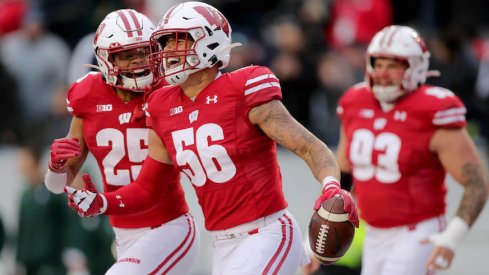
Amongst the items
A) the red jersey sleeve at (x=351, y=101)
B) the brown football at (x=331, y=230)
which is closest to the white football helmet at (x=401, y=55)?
the red jersey sleeve at (x=351, y=101)

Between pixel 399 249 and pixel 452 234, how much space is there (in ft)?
1.15

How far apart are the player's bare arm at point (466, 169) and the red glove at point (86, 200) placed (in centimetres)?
199

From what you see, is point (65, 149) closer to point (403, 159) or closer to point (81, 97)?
Answer: point (81, 97)

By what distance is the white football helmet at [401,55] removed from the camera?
7543mm

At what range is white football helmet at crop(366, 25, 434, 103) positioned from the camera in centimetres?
754

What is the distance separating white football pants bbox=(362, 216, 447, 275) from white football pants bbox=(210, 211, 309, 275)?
39.1 inches

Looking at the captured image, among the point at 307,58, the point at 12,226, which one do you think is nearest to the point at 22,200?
the point at 12,226

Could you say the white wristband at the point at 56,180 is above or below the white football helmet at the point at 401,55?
below

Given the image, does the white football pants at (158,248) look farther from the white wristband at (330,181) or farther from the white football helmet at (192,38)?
the white wristband at (330,181)

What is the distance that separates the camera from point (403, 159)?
24.3 ft

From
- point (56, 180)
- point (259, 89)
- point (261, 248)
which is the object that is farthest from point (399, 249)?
point (56, 180)

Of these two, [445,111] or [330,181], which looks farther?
[445,111]

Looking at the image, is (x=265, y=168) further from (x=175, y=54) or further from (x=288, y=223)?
(x=175, y=54)

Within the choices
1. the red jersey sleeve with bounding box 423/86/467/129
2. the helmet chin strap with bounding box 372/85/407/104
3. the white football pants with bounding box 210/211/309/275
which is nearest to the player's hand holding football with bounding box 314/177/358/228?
the white football pants with bounding box 210/211/309/275
